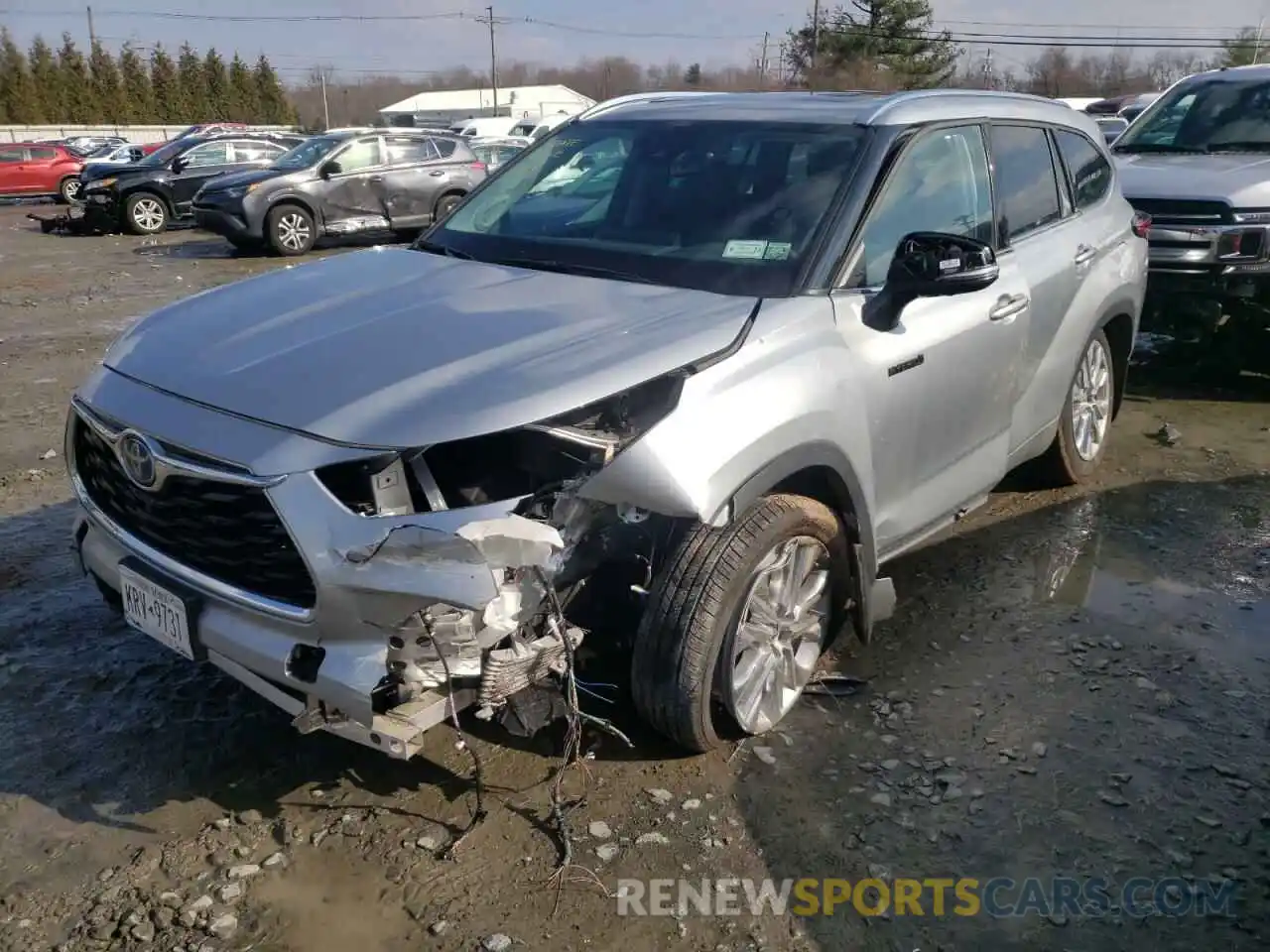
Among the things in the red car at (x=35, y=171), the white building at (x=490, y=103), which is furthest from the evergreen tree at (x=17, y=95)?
the red car at (x=35, y=171)

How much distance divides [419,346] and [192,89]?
203ft

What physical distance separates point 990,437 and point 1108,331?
1.79 m

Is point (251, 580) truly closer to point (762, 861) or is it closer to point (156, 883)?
point (156, 883)

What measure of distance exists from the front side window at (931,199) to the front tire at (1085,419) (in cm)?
126

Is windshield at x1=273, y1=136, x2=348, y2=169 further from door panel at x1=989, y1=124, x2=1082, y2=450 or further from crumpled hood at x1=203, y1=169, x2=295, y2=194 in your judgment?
door panel at x1=989, y1=124, x2=1082, y2=450

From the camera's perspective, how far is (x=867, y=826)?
2.96m

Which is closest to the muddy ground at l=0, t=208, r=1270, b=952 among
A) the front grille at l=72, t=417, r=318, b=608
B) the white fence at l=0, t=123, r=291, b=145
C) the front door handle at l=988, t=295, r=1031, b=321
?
the front grille at l=72, t=417, r=318, b=608

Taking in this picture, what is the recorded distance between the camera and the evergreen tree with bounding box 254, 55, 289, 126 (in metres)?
59.8

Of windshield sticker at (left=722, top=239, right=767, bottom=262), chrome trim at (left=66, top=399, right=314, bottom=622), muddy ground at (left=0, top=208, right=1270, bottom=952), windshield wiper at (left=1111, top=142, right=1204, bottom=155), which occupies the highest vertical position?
windshield wiper at (left=1111, top=142, right=1204, bottom=155)

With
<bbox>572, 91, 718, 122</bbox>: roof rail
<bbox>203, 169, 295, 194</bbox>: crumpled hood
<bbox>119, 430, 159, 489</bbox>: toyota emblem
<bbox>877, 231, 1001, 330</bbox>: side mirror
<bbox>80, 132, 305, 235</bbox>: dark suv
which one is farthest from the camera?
<bbox>80, 132, 305, 235</bbox>: dark suv

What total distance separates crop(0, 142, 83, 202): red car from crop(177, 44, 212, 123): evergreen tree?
32882mm

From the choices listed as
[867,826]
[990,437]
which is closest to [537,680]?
[867,826]

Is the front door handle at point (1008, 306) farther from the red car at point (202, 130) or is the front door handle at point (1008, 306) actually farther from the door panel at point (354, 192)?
the red car at point (202, 130)

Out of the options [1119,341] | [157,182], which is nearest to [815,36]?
[157,182]
